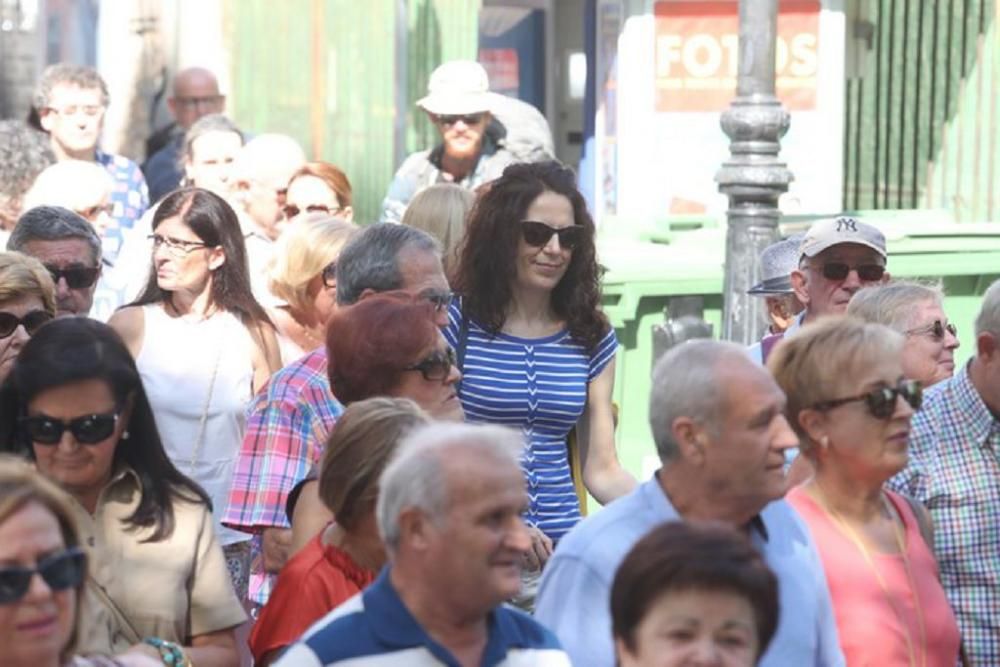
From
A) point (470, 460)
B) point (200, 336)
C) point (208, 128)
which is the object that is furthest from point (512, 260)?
point (208, 128)

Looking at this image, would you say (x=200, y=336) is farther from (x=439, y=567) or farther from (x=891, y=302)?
(x=439, y=567)

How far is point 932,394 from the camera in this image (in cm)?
638

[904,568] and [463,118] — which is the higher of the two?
[463,118]

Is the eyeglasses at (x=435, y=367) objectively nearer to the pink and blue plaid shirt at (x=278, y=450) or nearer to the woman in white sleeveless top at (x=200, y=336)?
the pink and blue plaid shirt at (x=278, y=450)

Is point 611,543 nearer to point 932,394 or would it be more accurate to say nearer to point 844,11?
point 932,394

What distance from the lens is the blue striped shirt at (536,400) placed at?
22.1 feet

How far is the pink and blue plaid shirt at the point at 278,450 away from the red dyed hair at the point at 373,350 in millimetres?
491

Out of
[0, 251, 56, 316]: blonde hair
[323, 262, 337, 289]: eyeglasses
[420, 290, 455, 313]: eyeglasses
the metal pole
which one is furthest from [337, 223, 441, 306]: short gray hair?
the metal pole

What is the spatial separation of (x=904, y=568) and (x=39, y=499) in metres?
2.19

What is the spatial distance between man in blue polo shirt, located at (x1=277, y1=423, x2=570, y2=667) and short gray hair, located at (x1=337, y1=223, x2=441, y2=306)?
223 centimetres

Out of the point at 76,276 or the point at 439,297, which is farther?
the point at 76,276

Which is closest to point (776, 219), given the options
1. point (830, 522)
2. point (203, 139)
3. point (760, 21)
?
point (760, 21)

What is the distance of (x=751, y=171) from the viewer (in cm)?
1118

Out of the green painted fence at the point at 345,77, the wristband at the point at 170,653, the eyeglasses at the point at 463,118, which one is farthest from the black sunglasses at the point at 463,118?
the wristband at the point at 170,653
